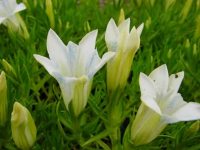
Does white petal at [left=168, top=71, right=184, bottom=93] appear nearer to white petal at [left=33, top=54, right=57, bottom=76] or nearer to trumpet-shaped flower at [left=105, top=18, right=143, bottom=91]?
trumpet-shaped flower at [left=105, top=18, right=143, bottom=91]

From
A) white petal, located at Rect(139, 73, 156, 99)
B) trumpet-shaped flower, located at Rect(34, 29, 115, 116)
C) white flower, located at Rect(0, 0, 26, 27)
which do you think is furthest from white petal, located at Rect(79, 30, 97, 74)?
white flower, located at Rect(0, 0, 26, 27)

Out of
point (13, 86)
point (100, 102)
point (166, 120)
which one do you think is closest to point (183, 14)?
point (100, 102)

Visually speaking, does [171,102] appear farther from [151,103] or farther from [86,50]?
[86,50]

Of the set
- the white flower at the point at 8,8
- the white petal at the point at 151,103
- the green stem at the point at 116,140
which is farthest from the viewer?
the white flower at the point at 8,8

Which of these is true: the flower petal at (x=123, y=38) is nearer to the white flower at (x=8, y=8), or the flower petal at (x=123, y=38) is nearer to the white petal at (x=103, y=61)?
the white petal at (x=103, y=61)

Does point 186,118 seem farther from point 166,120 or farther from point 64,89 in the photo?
point 64,89

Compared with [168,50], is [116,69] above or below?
above

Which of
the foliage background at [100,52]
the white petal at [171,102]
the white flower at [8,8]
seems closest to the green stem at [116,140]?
the foliage background at [100,52]
